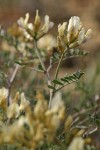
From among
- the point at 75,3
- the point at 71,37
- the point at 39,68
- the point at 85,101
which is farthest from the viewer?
the point at 75,3

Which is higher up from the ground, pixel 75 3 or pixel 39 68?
pixel 75 3

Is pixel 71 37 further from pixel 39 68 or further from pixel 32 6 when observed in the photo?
pixel 32 6

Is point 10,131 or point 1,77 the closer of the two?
point 10,131

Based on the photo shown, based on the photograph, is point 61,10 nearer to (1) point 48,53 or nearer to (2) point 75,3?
(2) point 75,3

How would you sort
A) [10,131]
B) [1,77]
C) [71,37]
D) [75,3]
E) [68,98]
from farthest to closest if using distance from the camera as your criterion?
[75,3]
[68,98]
[1,77]
[71,37]
[10,131]

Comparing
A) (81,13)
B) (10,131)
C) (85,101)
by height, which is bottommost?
(10,131)

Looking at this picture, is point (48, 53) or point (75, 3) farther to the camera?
point (75, 3)

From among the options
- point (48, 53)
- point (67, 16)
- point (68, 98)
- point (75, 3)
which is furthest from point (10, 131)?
point (75, 3)

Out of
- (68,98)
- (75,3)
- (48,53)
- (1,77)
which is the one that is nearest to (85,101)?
(68,98)

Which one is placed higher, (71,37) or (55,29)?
(55,29)
